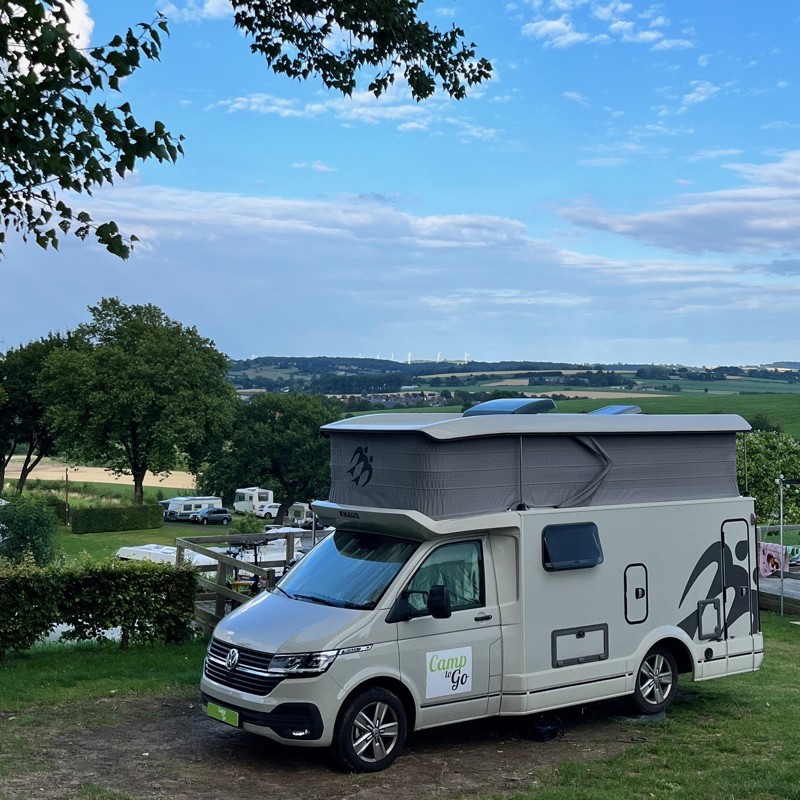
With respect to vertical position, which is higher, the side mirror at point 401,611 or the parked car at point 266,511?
the side mirror at point 401,611

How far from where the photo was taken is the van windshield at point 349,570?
878 centimetres

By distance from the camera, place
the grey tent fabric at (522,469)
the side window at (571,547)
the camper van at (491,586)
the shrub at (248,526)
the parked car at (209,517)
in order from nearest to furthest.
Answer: the camper van at (491,586)
the grey tent fabric at (522,469)
the side window at (571,547)
the shrub at (248,526)
the parked car at (209,517)

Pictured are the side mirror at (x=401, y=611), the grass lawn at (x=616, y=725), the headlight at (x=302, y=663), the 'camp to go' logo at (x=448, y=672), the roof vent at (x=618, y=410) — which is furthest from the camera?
the roof vent at (x=618, y=410)

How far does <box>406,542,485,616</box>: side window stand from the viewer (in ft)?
29.2

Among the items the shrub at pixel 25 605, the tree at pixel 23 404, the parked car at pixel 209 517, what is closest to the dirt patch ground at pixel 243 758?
the shrub at pixel 25 605

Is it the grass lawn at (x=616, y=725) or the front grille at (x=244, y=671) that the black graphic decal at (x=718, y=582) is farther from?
the front grille at (x=244, y=671)

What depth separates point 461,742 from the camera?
9328 millimetres

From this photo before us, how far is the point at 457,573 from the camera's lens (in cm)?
908

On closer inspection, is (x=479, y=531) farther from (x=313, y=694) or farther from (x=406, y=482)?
(x=313, y=694)

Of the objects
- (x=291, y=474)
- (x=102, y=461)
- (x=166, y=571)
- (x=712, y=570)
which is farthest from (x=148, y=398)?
(x=712, y=570)

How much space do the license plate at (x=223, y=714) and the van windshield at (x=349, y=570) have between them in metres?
1.18

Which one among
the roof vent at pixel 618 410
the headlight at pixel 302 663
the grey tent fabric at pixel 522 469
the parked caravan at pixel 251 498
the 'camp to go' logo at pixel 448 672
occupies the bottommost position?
the parked caravan at pixel 251 498

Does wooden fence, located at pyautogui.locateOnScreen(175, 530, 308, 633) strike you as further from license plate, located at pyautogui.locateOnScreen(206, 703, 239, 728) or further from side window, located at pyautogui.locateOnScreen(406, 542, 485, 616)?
side window, located at pyautogui.locateOnScreen(406, 542, 485, 616)

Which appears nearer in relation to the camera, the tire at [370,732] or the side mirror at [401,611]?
the tire at [370,732]
